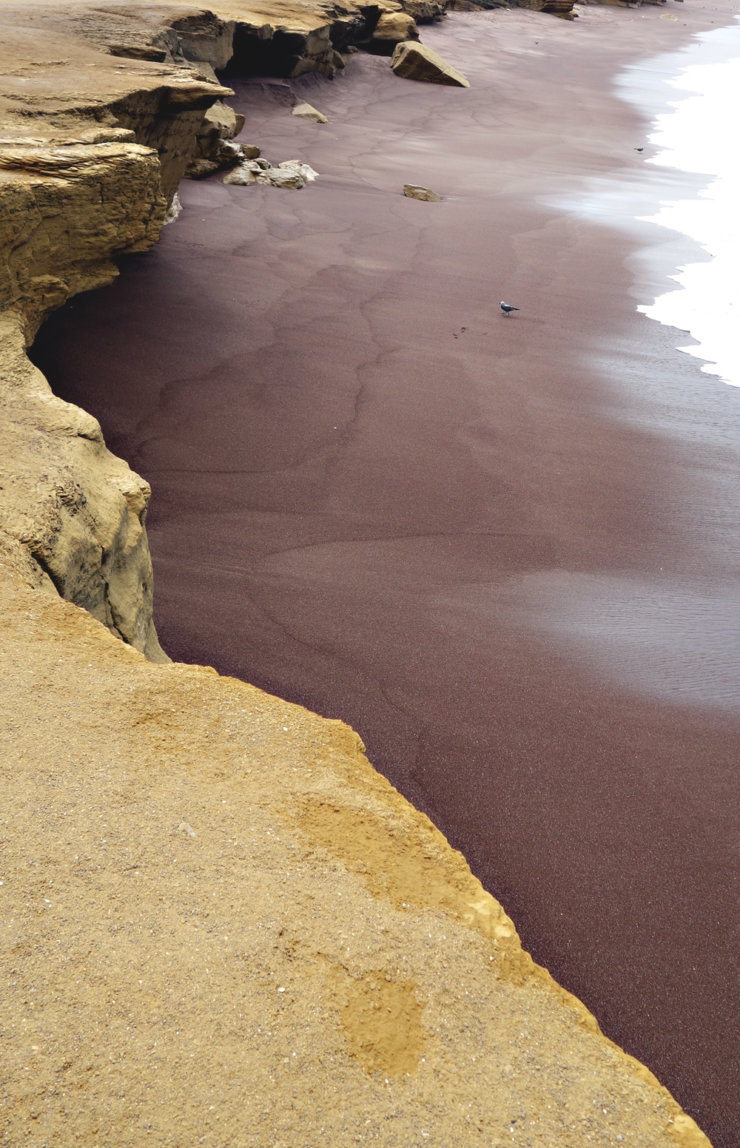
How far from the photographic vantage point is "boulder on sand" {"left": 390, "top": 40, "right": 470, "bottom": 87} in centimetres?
1159

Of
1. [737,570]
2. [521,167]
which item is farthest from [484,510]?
[521,167]

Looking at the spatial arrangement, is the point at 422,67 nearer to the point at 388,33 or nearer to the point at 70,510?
the point at 388,33

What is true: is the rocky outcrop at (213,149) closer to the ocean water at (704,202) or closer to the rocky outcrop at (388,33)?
the ocean water at (704,202)

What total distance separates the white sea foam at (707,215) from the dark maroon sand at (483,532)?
1.01 feet

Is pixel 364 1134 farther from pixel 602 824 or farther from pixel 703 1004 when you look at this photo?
pixel 602 824

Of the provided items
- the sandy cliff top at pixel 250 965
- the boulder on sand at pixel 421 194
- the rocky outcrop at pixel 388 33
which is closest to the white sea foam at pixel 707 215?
the boulder on sand at pixel 421 194

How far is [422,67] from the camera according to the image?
38.3 ft

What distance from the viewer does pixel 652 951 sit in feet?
7.41

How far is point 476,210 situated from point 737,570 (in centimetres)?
Answer: 479

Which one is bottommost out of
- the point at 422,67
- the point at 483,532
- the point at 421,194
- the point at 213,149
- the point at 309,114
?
the point at 483,532

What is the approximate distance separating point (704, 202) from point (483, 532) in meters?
6.62

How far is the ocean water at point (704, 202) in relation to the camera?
Result: 19.5 ft

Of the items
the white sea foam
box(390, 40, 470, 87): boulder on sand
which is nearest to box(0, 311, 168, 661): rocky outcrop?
the white sea foam

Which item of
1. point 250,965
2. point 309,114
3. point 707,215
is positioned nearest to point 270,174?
point 309,114
